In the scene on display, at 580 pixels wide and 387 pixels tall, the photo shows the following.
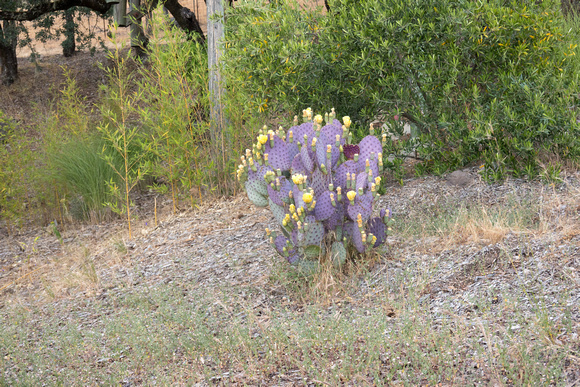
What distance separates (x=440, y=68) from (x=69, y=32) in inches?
480

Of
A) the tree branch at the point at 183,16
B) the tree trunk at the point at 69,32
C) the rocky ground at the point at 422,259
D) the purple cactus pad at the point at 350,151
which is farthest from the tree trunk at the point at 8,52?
the purple cactus pad at the point at 350,151

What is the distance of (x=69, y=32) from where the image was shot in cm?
1384

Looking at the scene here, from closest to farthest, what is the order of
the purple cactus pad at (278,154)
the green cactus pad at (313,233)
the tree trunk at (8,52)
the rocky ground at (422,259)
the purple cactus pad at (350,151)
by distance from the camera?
the rocky ground at (422,259) → the green cactus pad at (313,233) → the purple cactus pad at (278,154) → the purple cactus pad at (350,151) → the tree trunk at (8,52)

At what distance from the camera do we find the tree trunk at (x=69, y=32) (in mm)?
12984

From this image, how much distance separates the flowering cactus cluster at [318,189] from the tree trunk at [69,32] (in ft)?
37.2

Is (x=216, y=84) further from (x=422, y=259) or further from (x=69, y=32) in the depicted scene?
(x=69, y=32)

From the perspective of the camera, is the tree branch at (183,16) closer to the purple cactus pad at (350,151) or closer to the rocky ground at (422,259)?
the rocky ground at (422,259)

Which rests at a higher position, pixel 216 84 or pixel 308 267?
pixel 216 84

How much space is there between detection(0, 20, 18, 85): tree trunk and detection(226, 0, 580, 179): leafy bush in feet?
30.2

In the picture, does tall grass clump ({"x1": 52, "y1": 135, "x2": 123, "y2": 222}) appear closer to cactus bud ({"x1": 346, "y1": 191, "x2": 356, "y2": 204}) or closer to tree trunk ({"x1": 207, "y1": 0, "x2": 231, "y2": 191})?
tree trunk ({"x1": 207, "y1": 0, "x2": 231, "y2": 191})

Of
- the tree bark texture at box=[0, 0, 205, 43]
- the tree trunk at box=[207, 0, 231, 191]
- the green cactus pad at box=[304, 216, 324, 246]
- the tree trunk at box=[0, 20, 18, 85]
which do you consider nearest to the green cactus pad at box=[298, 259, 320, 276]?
the green cactus pad at box=[304, 216, 324, 246]

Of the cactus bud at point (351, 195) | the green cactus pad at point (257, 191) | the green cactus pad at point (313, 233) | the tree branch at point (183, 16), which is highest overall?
the tree branch at point (183, 16)

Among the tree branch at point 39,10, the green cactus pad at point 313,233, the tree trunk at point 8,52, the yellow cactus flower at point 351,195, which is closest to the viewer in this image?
the yellow cactus flower at point 351,195

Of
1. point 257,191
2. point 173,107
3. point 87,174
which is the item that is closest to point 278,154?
point 257,191
